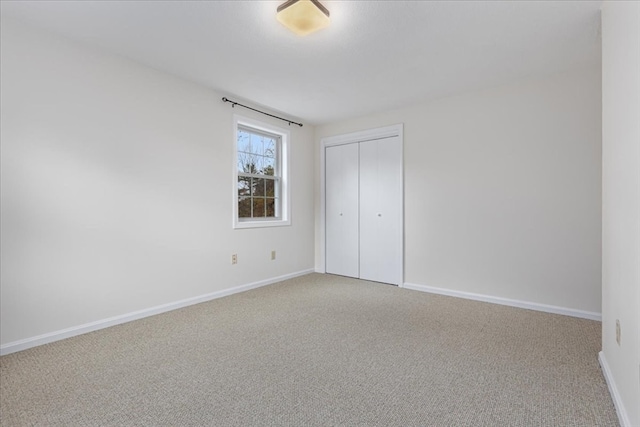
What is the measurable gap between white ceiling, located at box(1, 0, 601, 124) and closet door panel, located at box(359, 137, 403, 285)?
1006 mm

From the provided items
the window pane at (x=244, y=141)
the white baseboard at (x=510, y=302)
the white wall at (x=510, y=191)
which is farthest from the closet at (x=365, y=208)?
the window pane at (x=244, y=141)

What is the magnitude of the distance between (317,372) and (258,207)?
8.60 ft

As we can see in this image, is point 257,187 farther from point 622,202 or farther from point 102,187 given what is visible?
point 622,202

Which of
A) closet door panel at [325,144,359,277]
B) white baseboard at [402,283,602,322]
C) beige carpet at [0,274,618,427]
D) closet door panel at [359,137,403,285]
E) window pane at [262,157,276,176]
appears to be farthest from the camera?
closet door panel at [325,144,359,277]

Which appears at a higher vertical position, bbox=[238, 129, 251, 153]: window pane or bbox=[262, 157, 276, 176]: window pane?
bbox=[238, 129, 251, 153]: window pane

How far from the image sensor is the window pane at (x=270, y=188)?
4.34 meters

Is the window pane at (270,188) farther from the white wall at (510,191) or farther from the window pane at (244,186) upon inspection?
the white wall at (510,191)

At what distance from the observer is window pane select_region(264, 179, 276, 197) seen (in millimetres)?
4340

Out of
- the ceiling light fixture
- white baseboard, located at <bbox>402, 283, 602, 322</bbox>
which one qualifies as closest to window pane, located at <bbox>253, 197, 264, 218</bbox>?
white baseboard, located at <bbox>402, 283, 602, 322</bbox>

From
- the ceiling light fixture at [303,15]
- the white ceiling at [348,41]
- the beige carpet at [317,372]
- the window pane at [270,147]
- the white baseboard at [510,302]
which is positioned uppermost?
the white ceiling at [348,41]

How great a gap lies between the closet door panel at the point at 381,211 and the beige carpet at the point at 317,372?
1.25 m

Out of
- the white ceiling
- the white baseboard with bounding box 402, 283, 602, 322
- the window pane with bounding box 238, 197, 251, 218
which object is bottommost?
the white baseboard with bounding box 402, 283, 602, 322

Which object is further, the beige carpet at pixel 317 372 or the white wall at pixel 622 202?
the beige carpet at pixel 317 372

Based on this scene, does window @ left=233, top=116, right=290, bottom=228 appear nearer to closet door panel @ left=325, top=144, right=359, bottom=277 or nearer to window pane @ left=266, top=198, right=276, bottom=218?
window pane @ left=266, top=198, right=276, bottom=218
